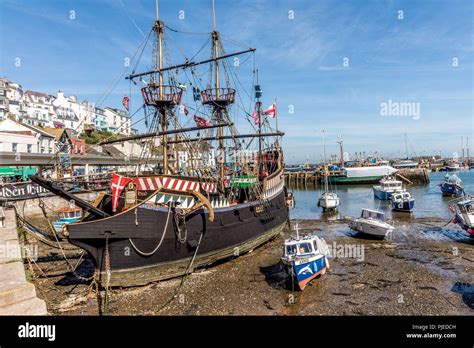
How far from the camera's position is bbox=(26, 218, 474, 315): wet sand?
14.0m

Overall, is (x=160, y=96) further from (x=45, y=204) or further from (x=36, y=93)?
(x=36, y=93)

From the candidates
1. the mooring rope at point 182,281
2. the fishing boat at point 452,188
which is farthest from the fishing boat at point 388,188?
the mooring rope at point 182,281

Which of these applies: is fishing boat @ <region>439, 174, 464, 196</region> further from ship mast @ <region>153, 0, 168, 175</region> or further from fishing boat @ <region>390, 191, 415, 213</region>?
ship mast @ <region>153, 0, 168, 175</region>

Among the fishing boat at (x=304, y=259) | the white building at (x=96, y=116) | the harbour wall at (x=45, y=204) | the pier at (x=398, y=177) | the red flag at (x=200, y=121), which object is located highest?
the white building at (x=96, y=116)

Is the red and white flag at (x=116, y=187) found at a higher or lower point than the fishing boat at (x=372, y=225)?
higher

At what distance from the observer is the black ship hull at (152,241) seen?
49.4ft

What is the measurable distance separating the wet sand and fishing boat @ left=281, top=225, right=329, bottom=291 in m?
0.72

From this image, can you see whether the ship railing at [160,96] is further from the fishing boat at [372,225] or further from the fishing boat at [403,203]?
the fishing boat at [403,203]

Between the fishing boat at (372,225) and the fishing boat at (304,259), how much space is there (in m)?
11.4

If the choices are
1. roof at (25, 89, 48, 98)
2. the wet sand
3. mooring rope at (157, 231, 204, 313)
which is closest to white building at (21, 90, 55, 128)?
roof at (25, 89, 48, 98)

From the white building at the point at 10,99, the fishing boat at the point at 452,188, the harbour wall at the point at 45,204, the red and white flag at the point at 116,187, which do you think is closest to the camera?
the red and white flag at the point at 116,187

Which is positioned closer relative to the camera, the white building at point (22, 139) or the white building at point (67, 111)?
the white building at point (22, 139)

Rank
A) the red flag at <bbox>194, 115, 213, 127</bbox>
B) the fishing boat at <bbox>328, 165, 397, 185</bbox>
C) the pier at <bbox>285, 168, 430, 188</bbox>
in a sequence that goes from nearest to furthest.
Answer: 1. the red flag at <bbox>194, 115, 213, 127</bbox>
2. the pier at <bbox>285, 168, 430, 188</bbox>
3. the fishing boat at <bbox>328, 165, 397, 185</bbox>
